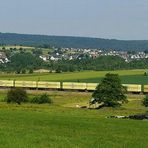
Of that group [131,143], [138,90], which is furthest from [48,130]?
[138,90]

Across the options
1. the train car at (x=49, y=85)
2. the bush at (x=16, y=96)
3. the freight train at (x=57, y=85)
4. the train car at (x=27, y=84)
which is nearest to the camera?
the bush at (x=16, y=96)

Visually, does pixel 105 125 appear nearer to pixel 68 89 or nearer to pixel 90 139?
pixel 90 139

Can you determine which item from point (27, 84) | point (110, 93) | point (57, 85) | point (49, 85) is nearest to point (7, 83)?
point (27, 84)

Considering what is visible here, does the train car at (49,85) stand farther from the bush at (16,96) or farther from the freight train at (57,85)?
the bush at (16,96)

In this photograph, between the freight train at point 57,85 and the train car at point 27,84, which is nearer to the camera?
the freight train at point 57,85

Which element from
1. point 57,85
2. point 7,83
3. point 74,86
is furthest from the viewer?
point 7,83

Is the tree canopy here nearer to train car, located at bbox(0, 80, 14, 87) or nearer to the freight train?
the freight train

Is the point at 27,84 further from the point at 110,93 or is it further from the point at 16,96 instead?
the point at 110,93

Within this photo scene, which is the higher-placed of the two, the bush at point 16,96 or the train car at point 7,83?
the train car at point 7,83

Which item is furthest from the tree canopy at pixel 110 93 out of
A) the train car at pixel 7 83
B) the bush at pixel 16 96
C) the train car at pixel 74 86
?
the train car at pixel 7 83

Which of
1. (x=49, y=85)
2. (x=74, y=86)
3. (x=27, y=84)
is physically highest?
(x=27, y=84)

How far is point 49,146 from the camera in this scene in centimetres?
2383

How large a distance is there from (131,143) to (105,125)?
1013 cm

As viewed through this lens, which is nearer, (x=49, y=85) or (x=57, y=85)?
(x=57, y=85)
